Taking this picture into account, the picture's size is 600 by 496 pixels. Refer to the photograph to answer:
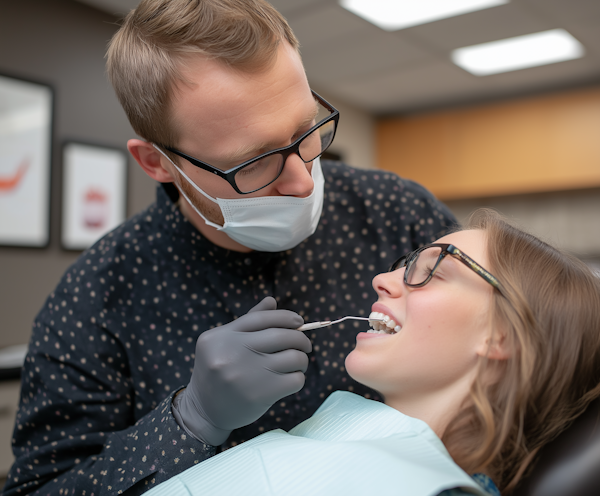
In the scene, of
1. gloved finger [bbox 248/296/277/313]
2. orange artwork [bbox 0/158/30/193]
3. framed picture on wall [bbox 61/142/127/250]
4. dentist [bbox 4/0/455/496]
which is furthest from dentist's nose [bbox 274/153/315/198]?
framed picture on wall [bbox 61/142/127/250]

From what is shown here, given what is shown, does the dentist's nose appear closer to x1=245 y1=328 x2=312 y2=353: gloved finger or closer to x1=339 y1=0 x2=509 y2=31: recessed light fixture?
x1=245 y1=328 x2=312 y2=353: gloved finger

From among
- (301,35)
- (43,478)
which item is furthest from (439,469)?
(301,35)

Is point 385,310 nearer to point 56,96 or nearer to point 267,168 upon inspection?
point 267,168

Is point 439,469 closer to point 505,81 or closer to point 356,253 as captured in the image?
point 356,253

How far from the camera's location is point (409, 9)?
3.39 meters

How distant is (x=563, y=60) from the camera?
4.21 m

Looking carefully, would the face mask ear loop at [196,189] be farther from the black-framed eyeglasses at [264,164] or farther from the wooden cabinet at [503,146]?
the wooden cabinet at [503,146]

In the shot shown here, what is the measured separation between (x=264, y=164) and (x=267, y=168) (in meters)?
0.01

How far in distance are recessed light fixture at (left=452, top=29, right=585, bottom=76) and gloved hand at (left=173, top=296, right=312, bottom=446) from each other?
11.9 feet

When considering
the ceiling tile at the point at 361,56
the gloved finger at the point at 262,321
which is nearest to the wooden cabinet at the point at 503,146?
the ceiling tile at the point at 361,56

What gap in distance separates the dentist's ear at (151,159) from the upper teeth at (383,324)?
552mm

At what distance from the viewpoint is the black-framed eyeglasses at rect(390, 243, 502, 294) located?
966 mm

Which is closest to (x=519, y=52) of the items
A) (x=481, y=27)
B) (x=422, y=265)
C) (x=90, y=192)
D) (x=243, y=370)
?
(x=481, y=27)

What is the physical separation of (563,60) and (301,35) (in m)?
2.12
